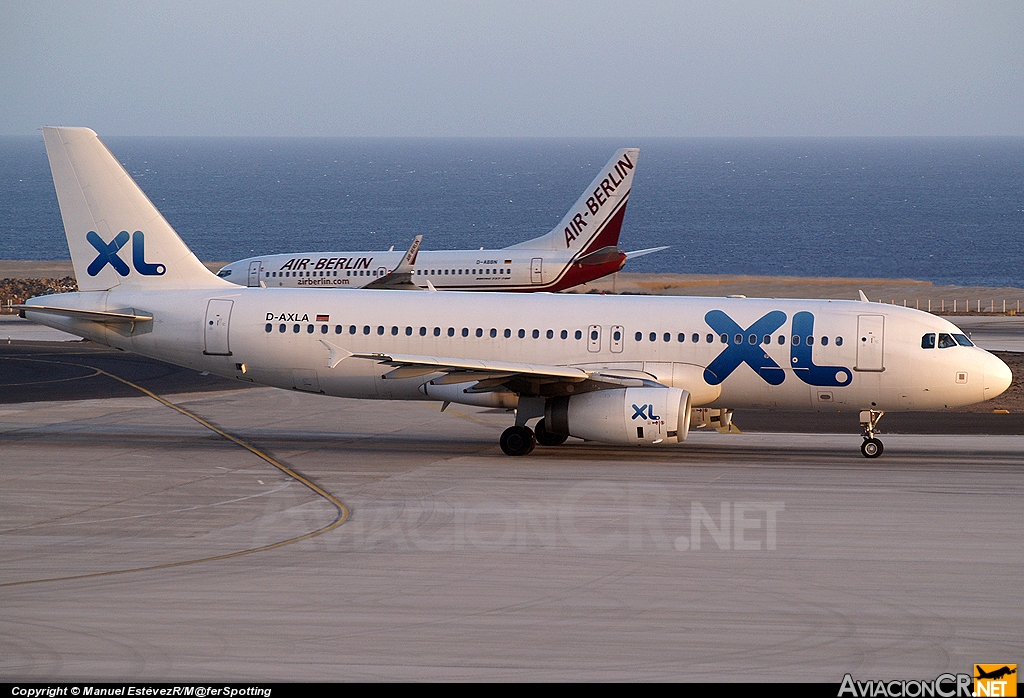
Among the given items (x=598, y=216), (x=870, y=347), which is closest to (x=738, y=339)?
(x=870, y=347)

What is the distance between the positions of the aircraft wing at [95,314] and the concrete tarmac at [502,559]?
3.28 m

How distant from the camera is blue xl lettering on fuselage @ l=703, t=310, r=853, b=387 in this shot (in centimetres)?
2989

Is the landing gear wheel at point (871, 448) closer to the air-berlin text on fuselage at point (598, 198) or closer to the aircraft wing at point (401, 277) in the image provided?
the aircraft wing at point (401, 277)

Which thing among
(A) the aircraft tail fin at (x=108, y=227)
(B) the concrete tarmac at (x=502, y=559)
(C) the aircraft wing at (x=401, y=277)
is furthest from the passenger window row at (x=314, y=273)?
(B) the concrete tarmac at (x=502, y=559)

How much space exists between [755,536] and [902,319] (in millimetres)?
10582

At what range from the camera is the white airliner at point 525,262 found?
58.7m

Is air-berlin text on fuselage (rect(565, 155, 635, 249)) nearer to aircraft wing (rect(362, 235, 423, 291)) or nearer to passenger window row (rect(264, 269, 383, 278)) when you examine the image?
aircraft wing (rect(362, 235, 423, 291))

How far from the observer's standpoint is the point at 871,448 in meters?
30.3

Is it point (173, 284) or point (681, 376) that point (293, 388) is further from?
point (681, 376)

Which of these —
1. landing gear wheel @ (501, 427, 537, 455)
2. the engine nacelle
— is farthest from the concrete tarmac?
the engine nacelle

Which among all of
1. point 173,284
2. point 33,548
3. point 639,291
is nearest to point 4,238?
point 639,291

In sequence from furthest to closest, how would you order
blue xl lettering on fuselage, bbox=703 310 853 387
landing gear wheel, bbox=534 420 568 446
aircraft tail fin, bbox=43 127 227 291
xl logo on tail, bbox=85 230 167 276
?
xl logo on tail, bbox=85 230 167 276, aircraft tail fin, bbox=43 127 227 291, landing gear wheel, bbox=534 420 568 446, blue xl lettering on fuselage, bbox=703 310 853 387

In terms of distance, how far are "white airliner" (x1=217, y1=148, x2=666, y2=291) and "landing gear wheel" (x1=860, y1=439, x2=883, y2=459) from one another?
29.7 m

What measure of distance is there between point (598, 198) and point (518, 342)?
29.5m
